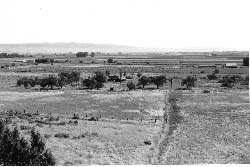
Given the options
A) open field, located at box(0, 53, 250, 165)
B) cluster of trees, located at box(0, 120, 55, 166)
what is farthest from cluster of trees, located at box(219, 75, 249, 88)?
cluster of trees, located at box(0, 120, 55, 166)

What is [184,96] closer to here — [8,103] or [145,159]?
[8,103]

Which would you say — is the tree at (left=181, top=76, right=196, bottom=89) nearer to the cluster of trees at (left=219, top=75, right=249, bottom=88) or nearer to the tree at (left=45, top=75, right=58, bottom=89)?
the cluster of trees at (left=219, top=75, right=249, bottom=88)

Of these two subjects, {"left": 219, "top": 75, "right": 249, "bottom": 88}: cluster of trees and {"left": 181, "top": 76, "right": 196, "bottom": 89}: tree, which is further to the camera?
{"left": 219, "top": 75, "right": 249, "bottom": 88}: cluster of trees

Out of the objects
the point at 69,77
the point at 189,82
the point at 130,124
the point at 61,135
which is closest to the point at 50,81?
the point at 69,77

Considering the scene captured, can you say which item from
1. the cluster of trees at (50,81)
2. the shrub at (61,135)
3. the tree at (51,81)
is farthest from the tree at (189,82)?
the shrub at (61,135)

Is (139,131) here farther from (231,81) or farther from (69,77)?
(231,81)

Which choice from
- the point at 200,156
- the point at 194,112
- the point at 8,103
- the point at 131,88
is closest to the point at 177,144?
the point at 200,156

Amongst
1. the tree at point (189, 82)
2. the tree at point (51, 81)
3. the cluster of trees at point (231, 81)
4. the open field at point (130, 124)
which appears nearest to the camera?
the open field at point (130, 124)

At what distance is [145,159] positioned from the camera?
82.4ft

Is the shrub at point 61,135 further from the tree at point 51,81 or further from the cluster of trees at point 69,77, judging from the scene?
the cluster of trees at point 69,77

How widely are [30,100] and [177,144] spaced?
93.5 ft

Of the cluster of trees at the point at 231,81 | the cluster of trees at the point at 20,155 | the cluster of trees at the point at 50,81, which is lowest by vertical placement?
the cluster of trees at the point at 231,81

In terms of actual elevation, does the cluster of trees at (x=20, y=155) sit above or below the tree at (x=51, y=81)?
above

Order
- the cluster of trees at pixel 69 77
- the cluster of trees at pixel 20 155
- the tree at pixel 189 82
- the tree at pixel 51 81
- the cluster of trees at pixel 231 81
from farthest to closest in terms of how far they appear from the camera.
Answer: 1. the cluster of trees at pixel 69 77
2. the cluster of trees at pixel 231 81
3. the tree at pixel 189 82
4. the tree at pixel 51 81
5. the cluster of trees at pixel 20 155
